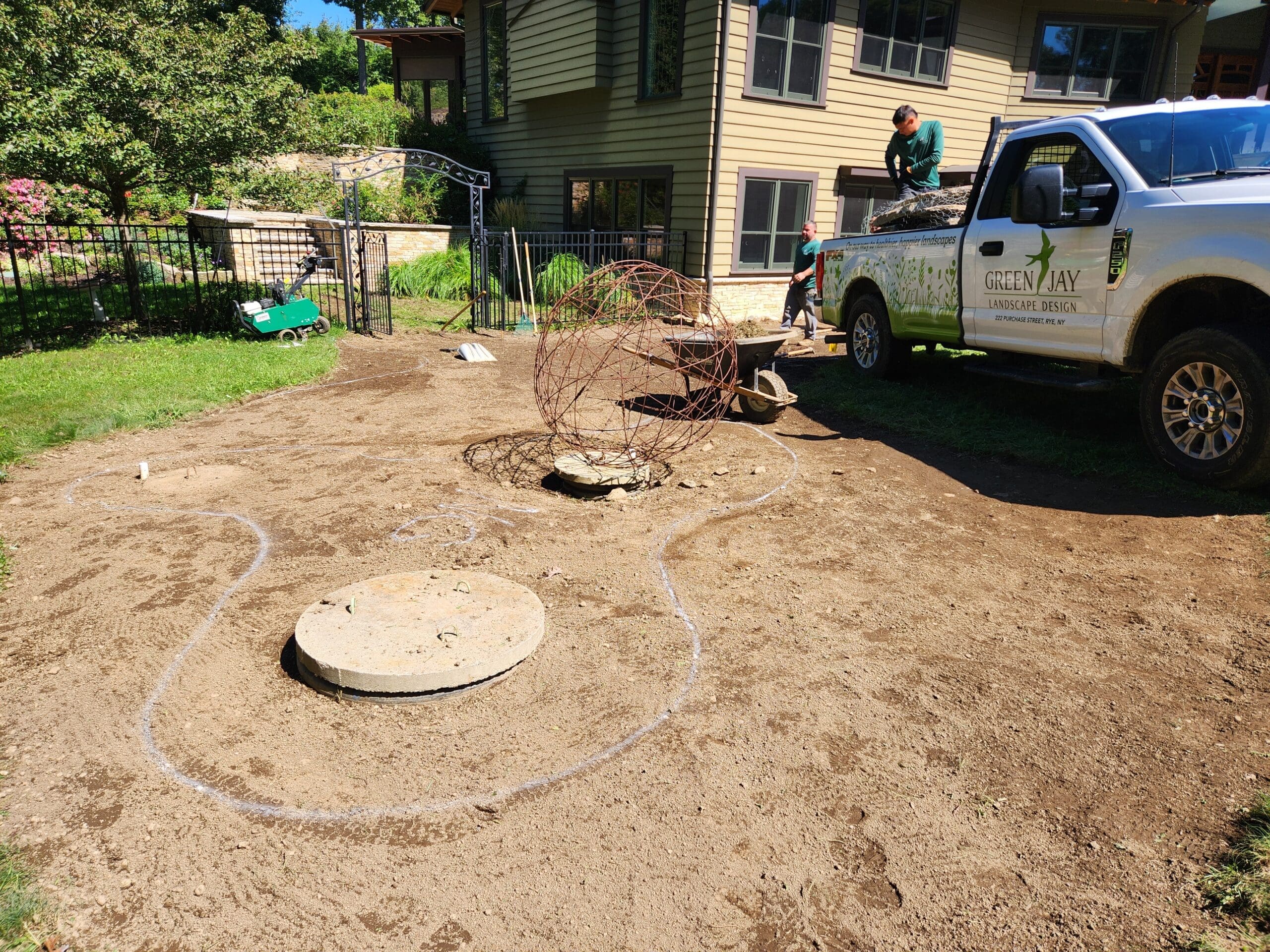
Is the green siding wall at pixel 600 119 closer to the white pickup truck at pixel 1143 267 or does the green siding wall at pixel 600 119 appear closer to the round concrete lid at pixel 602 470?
the white pickup truck at pixel 1143 267

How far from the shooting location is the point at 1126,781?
3033 millimetres

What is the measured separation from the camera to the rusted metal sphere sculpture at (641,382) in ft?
20.4

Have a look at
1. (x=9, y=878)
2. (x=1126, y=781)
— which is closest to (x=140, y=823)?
(x=9, y=878)

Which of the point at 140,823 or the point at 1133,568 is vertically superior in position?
the point at 1133,568

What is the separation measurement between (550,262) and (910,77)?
7.54m

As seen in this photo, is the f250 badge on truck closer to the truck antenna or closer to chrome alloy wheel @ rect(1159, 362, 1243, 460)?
the truck antenna

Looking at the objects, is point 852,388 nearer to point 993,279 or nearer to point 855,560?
point 993,279

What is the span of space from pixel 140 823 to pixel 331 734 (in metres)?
0.73

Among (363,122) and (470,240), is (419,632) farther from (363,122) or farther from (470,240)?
(363,122)

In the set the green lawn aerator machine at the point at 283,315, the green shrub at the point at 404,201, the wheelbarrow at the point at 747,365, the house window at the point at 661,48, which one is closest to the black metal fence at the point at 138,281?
the green lawn aerator machine at the point at 283,315

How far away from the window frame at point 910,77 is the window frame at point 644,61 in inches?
122

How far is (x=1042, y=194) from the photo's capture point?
5863 millimetres

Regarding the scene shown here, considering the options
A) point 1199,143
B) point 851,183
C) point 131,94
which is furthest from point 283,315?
point 1199,143

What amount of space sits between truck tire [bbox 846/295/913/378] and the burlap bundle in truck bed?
2.53ft
